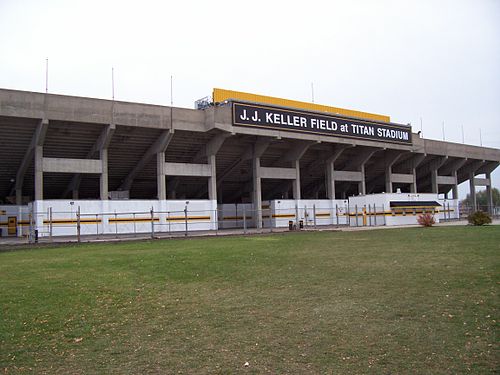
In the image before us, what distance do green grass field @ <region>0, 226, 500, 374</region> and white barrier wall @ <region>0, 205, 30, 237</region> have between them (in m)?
28.1

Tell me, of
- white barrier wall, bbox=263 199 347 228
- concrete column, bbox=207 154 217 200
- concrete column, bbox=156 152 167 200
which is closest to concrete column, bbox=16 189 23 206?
concrete column, bbox=156 152 167 200

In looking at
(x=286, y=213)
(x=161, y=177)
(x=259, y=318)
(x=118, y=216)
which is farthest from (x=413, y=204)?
(x=259, y=318)

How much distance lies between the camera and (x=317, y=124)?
50.0 meters

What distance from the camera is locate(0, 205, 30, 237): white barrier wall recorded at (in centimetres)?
4159

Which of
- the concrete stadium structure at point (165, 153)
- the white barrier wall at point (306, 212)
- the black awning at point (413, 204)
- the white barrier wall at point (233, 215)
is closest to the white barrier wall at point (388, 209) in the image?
the black awning at point (413, 204)

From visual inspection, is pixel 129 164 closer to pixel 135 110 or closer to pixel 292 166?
pixel 135 110

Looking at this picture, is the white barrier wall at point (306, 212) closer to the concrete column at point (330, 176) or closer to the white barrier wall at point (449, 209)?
the concrete column at point (330, 176)

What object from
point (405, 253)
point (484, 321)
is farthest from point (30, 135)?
point (484, 321)

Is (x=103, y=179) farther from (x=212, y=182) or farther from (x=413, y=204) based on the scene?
(x=413, y=204)

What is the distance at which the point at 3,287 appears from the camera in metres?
12.9

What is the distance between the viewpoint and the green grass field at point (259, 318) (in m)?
6.87

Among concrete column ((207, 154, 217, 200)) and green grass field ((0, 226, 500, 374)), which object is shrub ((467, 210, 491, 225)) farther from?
green grass field ((0, 226, 500, 374))

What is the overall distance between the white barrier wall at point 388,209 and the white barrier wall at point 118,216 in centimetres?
1722

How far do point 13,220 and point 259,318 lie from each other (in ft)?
130
